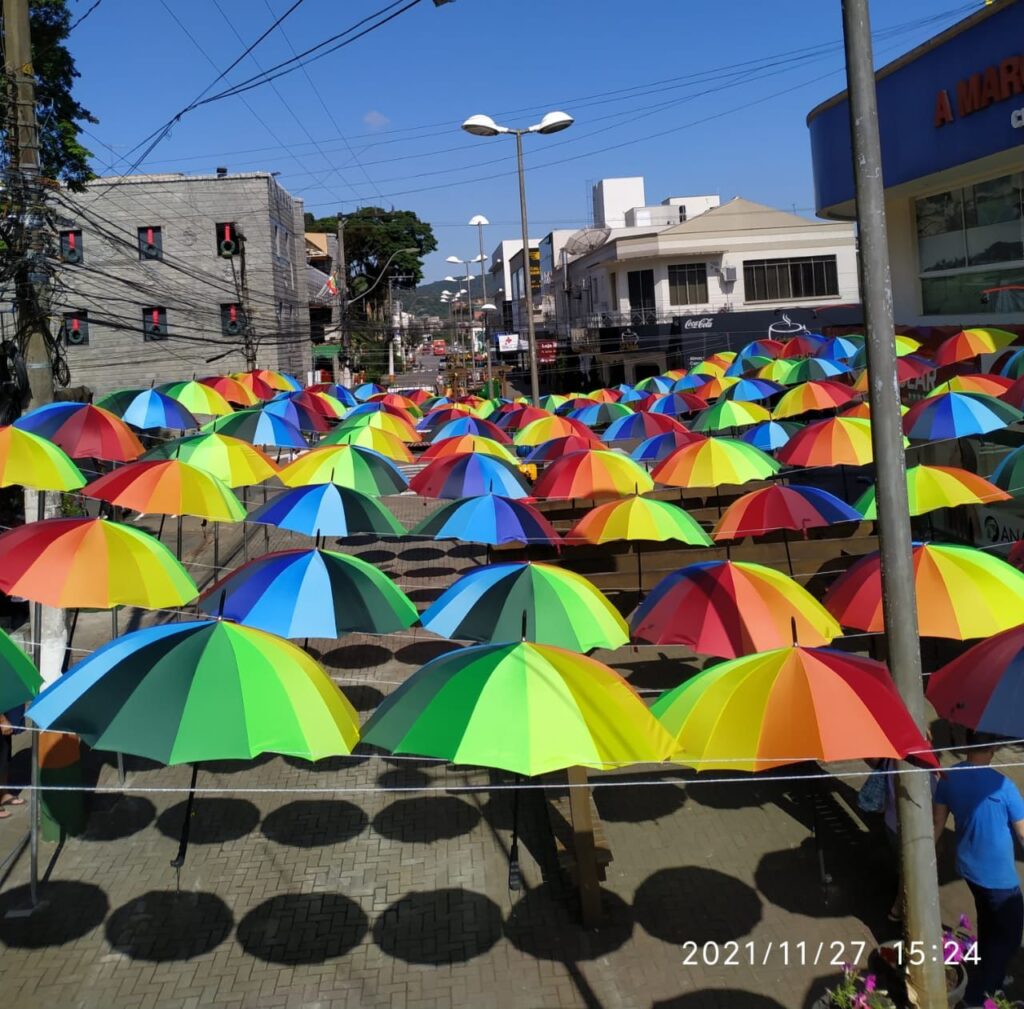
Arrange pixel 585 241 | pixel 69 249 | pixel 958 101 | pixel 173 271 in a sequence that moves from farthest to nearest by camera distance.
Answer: pixel 585 241
pixel 173 271
pixel 69 249
pixel 958 101

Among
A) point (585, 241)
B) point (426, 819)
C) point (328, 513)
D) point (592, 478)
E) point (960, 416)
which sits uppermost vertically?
point (585, 241)

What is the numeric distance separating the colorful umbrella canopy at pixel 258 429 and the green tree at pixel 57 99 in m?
9.37

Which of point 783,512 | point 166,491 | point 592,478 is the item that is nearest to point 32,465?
point 166,491

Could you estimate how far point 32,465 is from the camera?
932 centimetres

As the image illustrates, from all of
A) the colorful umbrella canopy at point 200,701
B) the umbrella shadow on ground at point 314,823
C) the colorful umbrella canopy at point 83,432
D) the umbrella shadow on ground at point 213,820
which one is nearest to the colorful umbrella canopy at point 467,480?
the colorful umbrella canopy at point 83,432

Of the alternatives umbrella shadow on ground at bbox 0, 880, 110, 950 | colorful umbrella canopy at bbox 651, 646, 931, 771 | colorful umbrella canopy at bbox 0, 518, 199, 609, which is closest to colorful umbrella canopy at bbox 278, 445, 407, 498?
colorful umbrella canopy at bbox 0, 518, 199, 609

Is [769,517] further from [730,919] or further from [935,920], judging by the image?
[935,920]

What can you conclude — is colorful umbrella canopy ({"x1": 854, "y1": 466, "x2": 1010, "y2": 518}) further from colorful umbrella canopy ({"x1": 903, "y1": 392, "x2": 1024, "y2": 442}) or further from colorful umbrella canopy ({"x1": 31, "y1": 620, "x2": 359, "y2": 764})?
colorful umbrella canopy ({"x1": 31, "y1": 620, "x2": 359, "y2": 764})

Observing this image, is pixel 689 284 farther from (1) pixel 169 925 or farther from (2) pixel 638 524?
(1) pixel 169 925

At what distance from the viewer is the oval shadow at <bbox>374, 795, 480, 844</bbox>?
8.05 meters

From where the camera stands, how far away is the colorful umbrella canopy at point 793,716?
4.91m

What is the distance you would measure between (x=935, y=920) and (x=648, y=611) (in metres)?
3.44

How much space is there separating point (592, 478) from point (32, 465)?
270 inches

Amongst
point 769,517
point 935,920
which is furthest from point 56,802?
point 769,517
